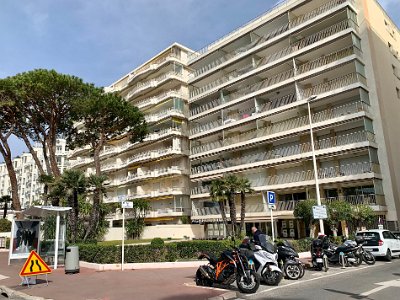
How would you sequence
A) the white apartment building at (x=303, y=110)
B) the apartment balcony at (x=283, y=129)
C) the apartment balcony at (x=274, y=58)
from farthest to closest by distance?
the apartment balcony at (x=274, y=58), the apartment balcony at (x=283, y=129), the white apartment building at (x=303, y=110)

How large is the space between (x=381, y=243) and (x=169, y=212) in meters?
29.2

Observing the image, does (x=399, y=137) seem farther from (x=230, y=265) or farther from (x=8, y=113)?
(x=8, y=113)

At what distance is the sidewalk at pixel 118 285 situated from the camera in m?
8.98

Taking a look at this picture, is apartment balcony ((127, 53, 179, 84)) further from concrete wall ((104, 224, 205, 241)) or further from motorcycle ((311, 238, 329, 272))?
motorcycle ((311, 238, 329, 272))

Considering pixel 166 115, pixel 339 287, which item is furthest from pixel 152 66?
pixel 339 287

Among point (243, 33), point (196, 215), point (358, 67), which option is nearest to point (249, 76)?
point (243, 33)

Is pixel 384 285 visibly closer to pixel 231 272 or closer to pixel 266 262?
pixel 266 262

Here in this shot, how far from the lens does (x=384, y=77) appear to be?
3036 centimetres

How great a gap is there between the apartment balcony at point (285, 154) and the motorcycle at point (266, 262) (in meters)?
19.4

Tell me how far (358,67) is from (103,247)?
24069mm

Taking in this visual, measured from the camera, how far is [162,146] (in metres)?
47.3

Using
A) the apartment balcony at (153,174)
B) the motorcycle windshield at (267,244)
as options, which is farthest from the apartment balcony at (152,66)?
the motorcycle windshield at (267,244)

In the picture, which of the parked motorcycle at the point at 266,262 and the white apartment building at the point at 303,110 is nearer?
the parked motorcycle at the point at 266,262

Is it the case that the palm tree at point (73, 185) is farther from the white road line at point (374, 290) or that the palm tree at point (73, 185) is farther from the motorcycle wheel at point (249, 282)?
the white road line at point (374, 290)
